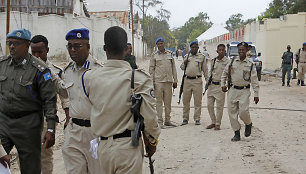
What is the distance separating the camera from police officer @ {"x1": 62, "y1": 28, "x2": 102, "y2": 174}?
12.1ft

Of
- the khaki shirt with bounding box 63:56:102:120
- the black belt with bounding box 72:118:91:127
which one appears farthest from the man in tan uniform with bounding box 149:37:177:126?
the black belt with bounding box 72:118:91:127

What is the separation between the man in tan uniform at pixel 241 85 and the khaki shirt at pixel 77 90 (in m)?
4.10

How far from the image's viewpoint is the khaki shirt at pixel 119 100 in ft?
9.55

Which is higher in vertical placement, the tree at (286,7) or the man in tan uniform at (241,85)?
the tree at (286,7)

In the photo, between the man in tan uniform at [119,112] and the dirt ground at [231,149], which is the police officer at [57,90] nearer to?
the dirt ground at [231,149]

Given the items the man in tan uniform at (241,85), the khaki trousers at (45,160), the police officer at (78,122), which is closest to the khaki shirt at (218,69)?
the man in tan uniform at (241,85)

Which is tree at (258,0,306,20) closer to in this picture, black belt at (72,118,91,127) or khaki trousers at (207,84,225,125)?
khaki trousers at (207,84,225,125)

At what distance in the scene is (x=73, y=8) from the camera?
25.0 m

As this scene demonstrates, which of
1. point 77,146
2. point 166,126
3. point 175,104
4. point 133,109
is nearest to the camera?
point 133,109

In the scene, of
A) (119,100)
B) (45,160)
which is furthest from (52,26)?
(119,100)

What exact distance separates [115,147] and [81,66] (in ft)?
4.60

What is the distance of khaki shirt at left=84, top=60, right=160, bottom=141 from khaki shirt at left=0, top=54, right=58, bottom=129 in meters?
1.26

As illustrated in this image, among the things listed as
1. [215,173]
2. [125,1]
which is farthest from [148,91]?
[125,1]

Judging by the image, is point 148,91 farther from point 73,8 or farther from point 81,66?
point 73,8
